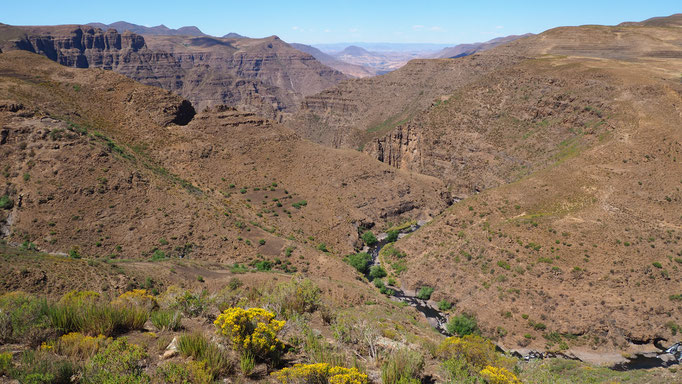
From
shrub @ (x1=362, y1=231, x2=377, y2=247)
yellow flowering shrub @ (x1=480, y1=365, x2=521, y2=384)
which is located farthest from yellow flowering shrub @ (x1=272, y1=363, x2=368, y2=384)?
shrub @ (x1=362, y1=231, x2=377, y2=247)

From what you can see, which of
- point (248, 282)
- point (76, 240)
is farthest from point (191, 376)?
point (76, 240)

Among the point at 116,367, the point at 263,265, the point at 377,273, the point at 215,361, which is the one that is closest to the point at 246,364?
the point at 215,361

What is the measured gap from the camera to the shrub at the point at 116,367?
9.78 m

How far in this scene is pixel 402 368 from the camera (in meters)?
13.4

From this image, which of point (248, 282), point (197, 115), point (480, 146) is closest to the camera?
point (248, 282)

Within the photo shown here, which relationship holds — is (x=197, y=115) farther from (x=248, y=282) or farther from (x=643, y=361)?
(x=643, y=361)

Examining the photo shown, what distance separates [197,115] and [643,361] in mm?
72864

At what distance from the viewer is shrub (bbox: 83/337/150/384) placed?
978 centimetres

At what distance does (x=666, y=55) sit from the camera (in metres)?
97.8

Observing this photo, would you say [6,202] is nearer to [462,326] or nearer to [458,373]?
[458,373]

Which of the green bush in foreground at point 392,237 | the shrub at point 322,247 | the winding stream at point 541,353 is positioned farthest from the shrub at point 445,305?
the green bush in foreground at point 392,237

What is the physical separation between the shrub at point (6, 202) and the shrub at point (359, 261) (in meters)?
39.3

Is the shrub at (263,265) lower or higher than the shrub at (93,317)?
lower

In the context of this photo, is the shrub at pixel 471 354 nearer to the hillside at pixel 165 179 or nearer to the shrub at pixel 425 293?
the shrub at pixel 425 293
